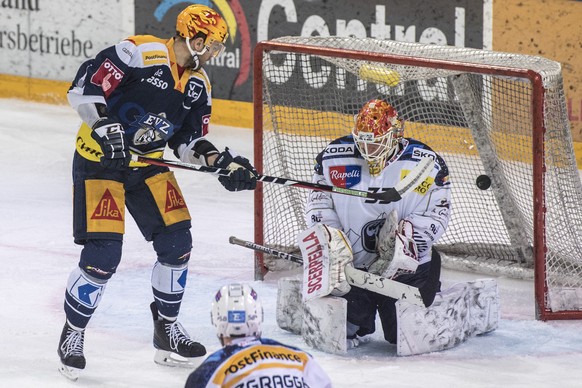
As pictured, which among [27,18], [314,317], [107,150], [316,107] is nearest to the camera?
[107,150]

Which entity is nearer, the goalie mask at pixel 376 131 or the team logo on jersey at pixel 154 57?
the team logo on jersey at pixel 154 57

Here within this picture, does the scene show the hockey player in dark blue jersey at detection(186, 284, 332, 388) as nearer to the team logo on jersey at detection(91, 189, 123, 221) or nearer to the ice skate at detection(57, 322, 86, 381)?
the team logo on jersey at detection(91, 189, 123, 221)

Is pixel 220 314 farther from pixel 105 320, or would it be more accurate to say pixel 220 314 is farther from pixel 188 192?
pixel 188 192

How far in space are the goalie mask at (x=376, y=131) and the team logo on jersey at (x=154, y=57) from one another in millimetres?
737

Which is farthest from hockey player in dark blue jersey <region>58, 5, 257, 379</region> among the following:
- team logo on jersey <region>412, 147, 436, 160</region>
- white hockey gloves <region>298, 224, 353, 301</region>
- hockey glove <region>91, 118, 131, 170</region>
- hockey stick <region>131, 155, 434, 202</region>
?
team logo on jersey <region>412, 147, 436, 160</region>

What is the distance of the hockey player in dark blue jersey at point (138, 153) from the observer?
4.73m

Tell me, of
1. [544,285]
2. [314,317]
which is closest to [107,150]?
[314,317]

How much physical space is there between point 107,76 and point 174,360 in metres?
1.01

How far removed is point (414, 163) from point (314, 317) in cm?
66

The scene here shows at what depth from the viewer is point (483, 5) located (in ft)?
26.0

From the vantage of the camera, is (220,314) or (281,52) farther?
(281,52)

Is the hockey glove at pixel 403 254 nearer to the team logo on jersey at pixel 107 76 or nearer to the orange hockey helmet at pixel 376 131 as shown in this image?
the orange hockey helmet at pixel 376 131

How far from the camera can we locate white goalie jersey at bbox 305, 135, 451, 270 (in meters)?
5.15

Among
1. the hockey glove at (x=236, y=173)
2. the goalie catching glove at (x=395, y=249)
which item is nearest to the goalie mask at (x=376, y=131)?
the goalie catching glove at (x=395, y=249)
